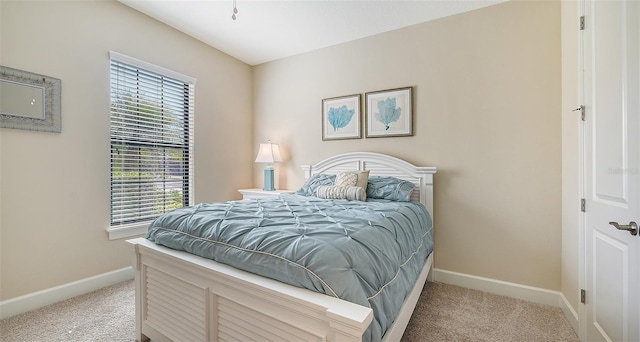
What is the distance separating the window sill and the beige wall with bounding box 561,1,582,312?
3.65 m

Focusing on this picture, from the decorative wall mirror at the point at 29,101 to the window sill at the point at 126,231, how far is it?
3.14 feet

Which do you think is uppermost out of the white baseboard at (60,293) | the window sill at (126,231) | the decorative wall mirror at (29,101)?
the decorative wall mirror at (29,101)

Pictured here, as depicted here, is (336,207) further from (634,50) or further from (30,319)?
(30,319)

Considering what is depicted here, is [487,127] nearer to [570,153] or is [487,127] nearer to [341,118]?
[570,153]

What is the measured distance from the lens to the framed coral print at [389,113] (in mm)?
2836

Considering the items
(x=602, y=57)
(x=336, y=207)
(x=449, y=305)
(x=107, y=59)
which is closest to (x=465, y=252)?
(x=449, y=305)

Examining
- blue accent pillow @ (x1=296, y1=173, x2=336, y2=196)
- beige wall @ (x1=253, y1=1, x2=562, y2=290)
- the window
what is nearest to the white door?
beige wall @ (x1=253, y1=1, x2=562, y2=290)

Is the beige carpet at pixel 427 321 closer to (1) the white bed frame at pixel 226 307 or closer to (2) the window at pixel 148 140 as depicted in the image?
(1) the white bed frame at pixel 226 307

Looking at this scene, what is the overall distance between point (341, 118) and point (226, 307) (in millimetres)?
2493

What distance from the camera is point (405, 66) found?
9.39 feet

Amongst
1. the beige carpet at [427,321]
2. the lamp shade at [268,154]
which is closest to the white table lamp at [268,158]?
the lamp shade at [268,154]

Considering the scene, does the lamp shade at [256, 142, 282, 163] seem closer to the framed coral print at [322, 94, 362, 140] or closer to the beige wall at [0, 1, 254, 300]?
the framed coral print at [322, 94, 362, 140]

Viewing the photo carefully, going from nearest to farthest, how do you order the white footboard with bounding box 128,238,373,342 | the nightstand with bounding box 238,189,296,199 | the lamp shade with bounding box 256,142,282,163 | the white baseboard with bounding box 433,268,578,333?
the white footboard with bounding box 128,238,373,342 → the white baseboard with bounding box 433,268,578,333 → the nightstand with bounding box 238,189,296,199 → the lamp shade with bounding box 256,142,282,163

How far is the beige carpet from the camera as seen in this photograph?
1718mm
